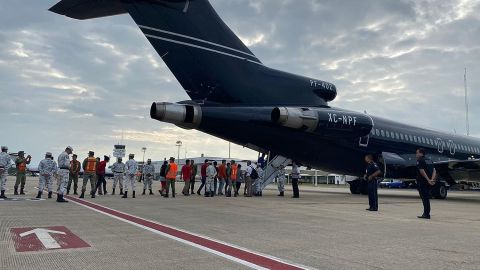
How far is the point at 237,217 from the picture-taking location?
31.1 ft

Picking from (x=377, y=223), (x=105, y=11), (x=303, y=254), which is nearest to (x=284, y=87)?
(x=105, y=11)

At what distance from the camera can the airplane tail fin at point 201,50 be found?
12.6 m

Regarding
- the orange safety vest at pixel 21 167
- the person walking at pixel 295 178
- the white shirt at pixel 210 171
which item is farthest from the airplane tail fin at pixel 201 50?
the orange safety vest at pixel 21 167

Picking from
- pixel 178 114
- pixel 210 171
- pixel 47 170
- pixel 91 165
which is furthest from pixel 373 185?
pixel 47 170

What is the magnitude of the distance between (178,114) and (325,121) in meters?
6.29

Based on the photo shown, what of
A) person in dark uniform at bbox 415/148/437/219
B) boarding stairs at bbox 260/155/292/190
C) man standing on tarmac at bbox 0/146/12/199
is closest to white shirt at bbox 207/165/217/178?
boarding stairs at bbox 260/155/292/190

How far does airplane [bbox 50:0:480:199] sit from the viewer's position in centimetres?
1280

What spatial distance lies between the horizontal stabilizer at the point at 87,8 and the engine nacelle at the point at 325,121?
6207 mm

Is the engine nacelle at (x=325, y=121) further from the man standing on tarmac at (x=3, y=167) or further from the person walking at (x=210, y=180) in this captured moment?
the man standing on tarmac at (x=3, y=167)

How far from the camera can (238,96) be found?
14609 mm

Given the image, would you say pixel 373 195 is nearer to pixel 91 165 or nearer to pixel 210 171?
pixel 210 171

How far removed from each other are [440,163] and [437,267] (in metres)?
18.1

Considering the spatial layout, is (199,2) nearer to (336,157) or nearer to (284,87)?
(284,87)

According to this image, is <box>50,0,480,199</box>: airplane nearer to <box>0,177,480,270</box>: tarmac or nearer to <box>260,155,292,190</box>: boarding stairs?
<box>260,155,292,190</box>: boarding stairs
